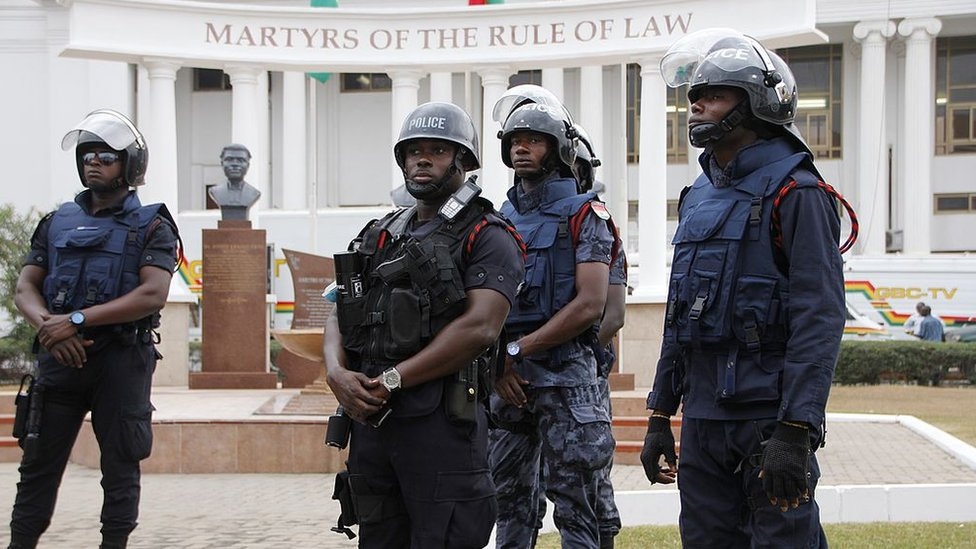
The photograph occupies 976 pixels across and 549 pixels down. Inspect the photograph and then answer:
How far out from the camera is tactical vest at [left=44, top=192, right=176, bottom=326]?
6.27 metres

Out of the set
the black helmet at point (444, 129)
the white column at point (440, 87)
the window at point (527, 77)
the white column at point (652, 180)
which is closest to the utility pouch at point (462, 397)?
the black helmet at point (444, 129)

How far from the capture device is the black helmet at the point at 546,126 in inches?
234

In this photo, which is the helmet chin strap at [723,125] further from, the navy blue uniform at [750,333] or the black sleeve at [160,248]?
the black sleeve at [160,248]

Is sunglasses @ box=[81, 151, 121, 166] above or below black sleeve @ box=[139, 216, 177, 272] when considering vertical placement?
above

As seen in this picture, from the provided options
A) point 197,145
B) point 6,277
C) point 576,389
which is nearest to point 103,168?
point 576,389

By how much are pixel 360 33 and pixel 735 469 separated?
55.1 ft

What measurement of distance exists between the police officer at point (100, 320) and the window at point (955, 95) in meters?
41.0

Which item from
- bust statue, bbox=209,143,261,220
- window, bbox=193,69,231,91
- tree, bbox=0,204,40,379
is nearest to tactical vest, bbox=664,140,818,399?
bust statue, bbox=209,143,261,220

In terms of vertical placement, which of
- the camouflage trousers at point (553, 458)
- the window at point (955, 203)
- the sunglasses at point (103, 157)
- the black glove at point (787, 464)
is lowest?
the camouflage trousers at point (553, 458)

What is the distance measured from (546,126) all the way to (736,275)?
1908mm

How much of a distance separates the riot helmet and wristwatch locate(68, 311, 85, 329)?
3113mm

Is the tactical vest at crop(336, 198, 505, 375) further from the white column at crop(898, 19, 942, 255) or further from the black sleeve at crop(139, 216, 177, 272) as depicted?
the white column at crop(898, 19, 942, 255)

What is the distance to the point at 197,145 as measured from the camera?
153 feet

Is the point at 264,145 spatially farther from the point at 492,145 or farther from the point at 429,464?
the point at 429,464
